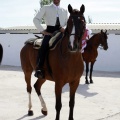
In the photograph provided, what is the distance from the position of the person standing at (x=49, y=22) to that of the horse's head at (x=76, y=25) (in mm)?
886

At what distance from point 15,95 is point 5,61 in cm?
1215

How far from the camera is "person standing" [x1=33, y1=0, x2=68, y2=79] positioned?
19.9 ft

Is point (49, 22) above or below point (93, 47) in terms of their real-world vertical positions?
above

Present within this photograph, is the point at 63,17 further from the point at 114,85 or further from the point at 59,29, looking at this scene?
Answer: the point at 114,85

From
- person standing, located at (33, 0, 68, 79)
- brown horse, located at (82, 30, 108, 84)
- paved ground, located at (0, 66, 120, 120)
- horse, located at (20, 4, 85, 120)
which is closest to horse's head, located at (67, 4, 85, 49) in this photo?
horse, located at (20, 4, 85, 120)

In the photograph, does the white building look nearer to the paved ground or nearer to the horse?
the paved ground

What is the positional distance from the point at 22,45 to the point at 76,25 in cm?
1602

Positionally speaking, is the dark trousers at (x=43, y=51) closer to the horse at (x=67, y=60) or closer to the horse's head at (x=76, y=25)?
the horse at (x=67, y=60)

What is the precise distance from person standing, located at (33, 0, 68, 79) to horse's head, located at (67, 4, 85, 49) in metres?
0.89

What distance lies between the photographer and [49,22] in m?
6.18

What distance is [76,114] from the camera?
6.96 metres

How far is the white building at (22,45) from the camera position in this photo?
17875mm

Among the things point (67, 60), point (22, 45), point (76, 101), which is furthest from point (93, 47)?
point (22, 45)

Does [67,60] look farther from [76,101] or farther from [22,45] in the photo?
[22,45]
